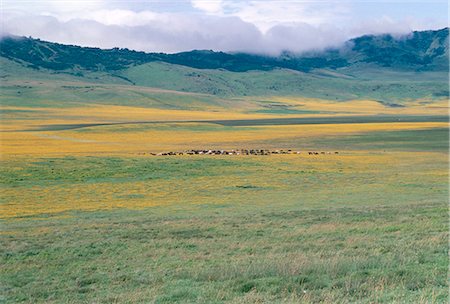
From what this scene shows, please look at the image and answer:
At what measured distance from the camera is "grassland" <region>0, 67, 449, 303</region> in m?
11.9

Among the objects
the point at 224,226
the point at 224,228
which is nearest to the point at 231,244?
the point at 224,228

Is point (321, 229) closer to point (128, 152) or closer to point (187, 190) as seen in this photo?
point (187, 190)

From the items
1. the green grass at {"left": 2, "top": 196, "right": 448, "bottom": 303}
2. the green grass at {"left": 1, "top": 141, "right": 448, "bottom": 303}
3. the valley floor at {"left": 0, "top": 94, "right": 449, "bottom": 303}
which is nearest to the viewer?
the green grass at {"left": 2, "top": 196, "right": 448, "bottom": 303}

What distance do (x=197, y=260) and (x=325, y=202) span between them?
1577cm

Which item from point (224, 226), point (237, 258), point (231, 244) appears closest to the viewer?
point (237, 258)

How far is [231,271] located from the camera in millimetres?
13133

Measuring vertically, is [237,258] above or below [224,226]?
above

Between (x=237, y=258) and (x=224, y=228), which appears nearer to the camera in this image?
(x=237, y=258)

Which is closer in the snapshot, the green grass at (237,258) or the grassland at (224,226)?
the green grass at (237,258)

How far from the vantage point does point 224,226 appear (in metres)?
21.1

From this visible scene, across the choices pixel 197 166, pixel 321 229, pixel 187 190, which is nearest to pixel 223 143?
pixel 197 166

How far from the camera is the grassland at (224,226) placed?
11852mm

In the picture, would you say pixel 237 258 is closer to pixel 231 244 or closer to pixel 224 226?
pixel 231 244

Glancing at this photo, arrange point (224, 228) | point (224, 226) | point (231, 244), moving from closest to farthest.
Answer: point (231, 244) → point (224, 228) → point (224, 226)
